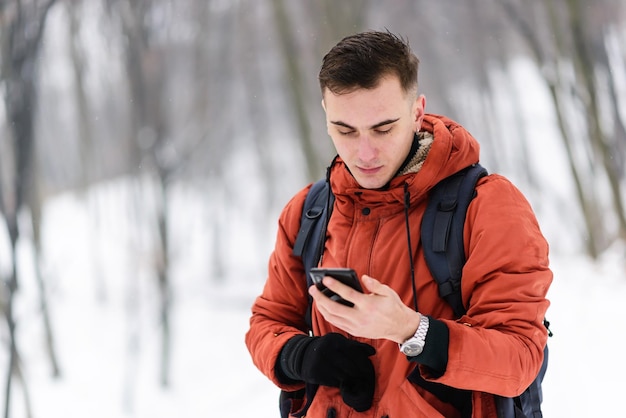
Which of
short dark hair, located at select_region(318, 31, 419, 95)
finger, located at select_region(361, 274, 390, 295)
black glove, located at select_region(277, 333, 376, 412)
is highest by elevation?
short dark hair, located at select_region(318, 31, 419, 95)

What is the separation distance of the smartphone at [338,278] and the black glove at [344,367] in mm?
175

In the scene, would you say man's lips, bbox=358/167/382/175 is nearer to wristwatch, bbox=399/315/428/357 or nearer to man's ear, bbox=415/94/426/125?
man's ear, bbox=415/94/426/125

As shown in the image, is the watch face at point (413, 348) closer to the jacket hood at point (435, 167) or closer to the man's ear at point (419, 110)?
the jacket hood at point (435, 167)

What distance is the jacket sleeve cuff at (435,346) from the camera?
1123mm

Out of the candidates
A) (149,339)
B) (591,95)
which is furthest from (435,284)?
(149,339)

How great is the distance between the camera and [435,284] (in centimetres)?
129

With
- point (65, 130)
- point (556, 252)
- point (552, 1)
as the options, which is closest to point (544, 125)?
point (556, 252)

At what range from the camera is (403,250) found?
1.33m

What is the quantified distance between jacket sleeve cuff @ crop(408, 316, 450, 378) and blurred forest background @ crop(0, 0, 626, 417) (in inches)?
138

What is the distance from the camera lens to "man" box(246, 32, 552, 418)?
1.13m

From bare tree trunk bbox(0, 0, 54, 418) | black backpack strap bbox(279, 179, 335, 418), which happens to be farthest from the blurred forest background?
black backpack strap bbox(279, 179, 335, 418)

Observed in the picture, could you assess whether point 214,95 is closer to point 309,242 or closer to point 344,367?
point 309,242

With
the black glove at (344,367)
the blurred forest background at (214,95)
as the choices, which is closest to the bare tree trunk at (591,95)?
the blurred forest background at (214,95)

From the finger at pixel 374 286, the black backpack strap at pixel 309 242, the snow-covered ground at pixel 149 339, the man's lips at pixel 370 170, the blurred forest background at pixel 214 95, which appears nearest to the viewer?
the finger at pixel 374 286
